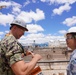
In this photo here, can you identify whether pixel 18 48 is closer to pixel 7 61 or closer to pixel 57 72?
pixel 7 61

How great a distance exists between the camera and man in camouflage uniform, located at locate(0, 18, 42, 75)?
3477 millimetres

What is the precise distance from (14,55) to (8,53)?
Result: 0.09 m

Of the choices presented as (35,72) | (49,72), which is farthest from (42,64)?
(35,72)

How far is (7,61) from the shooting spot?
3633 mm

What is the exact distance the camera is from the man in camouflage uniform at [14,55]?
348cm

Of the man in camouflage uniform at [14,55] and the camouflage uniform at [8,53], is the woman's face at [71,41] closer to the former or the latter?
the man in camouflage uniform at [14,55]

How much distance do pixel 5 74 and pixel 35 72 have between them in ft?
1.84

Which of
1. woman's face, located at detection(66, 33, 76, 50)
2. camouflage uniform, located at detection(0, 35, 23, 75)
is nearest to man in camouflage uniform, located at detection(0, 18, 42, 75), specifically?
camouflage uniform, located at detection(0, 35, 23, 75)

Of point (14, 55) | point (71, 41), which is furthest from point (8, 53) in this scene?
point (71, 41)

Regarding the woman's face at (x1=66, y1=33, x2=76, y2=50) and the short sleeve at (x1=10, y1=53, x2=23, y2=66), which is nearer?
the short sleeve at (x1=10, y1=53, x2=23, y2=66)

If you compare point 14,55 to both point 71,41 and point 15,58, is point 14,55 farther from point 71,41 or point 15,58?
point 71,41

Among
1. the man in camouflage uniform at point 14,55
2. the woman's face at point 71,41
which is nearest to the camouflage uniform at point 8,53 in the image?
the man in camouflage uniform at point 14,55

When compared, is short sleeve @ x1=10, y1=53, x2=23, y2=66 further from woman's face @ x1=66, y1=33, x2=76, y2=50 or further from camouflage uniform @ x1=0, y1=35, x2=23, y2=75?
woman's face @ x1=66, y1=33, x2=76, y2=50

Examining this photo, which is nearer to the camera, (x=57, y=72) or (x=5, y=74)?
(x=5, y=74)
